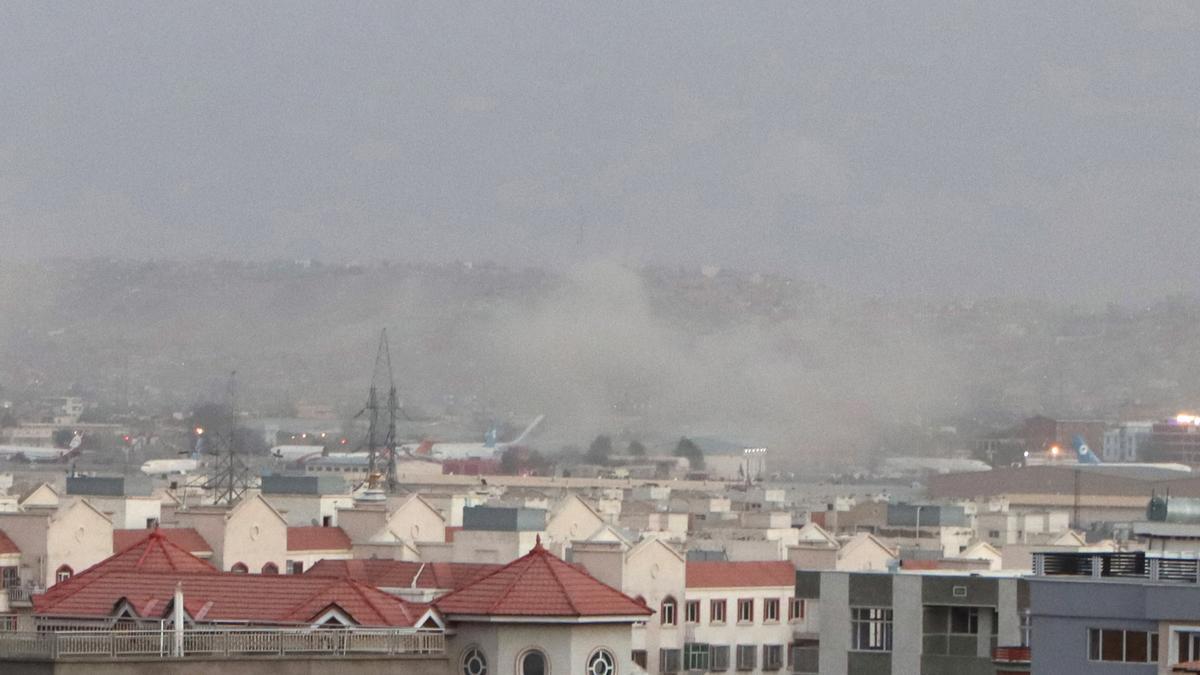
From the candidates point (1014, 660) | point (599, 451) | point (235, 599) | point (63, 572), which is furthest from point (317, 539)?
point (599, 451)

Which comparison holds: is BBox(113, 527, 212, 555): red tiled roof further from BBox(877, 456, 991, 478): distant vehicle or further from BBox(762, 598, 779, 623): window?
BBox(877, 456, 991, 478): distant vehicle

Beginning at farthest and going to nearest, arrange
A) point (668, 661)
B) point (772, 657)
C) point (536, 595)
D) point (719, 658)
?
point (772, 657), point (719, 658), point (668, 661), point (536, 595)

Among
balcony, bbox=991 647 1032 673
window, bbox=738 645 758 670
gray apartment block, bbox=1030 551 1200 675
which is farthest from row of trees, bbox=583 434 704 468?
gray apartment block, bbox=1030 551 1200 675

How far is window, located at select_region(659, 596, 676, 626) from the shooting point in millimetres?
58312

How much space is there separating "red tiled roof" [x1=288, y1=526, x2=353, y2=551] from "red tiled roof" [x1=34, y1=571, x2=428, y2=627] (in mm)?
37509

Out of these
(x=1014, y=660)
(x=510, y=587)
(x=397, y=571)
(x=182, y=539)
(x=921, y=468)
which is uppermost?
(x=921, y=468)

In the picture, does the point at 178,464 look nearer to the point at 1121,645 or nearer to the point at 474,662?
the point at 474,662

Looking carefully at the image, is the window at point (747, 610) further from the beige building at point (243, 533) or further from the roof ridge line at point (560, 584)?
the roof ridge line at point (560, 584)

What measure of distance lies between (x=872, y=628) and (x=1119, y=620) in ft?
37.4

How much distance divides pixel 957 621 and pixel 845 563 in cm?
2819

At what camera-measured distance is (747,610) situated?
6053cm

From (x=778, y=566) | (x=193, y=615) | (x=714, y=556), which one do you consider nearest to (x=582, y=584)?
(x=193, y=615)

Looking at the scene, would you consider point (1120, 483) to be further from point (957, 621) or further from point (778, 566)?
point (957, 621)

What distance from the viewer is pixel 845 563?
64875 millimetres
